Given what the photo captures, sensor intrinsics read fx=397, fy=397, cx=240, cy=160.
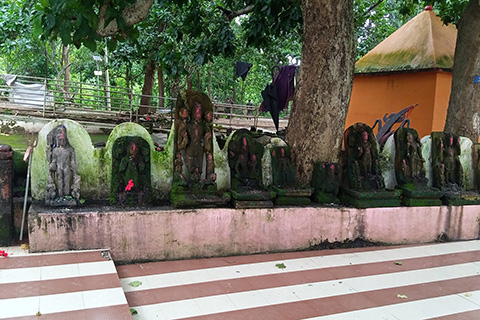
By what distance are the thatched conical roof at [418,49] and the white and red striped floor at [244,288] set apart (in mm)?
5206

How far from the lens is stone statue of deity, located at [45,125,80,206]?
3773 millimetres

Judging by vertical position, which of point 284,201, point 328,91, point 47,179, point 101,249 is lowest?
point 101,249

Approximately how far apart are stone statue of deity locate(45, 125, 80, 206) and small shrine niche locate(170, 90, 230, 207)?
972mm

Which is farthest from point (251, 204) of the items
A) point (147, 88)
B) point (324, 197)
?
point (147, 88)

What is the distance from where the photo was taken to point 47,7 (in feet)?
11.2

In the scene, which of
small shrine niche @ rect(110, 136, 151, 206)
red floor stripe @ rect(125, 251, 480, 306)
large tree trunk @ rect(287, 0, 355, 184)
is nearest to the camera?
red floor stripe @ rect(125, 251, 480, 306)

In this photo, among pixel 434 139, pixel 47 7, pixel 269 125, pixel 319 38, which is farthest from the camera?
pixel 269 125

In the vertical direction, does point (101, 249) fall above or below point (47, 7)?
below

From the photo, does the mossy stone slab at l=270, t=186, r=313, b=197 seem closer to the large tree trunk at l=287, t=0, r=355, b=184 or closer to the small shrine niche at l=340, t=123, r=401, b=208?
the large tree trunk at l=287, t=0, r=355, b=184

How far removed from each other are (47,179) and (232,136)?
6.46 ft

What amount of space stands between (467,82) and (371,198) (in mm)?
2852

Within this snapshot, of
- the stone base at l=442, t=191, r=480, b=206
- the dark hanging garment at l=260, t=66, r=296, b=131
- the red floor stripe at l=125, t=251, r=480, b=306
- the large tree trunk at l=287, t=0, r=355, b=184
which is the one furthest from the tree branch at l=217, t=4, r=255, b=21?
the red floor stripe at l=125, t=251, r=480, b=306

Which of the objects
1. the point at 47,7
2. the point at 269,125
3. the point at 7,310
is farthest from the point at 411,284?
the point at 269,125

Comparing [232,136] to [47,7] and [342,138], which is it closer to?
[342,138]
